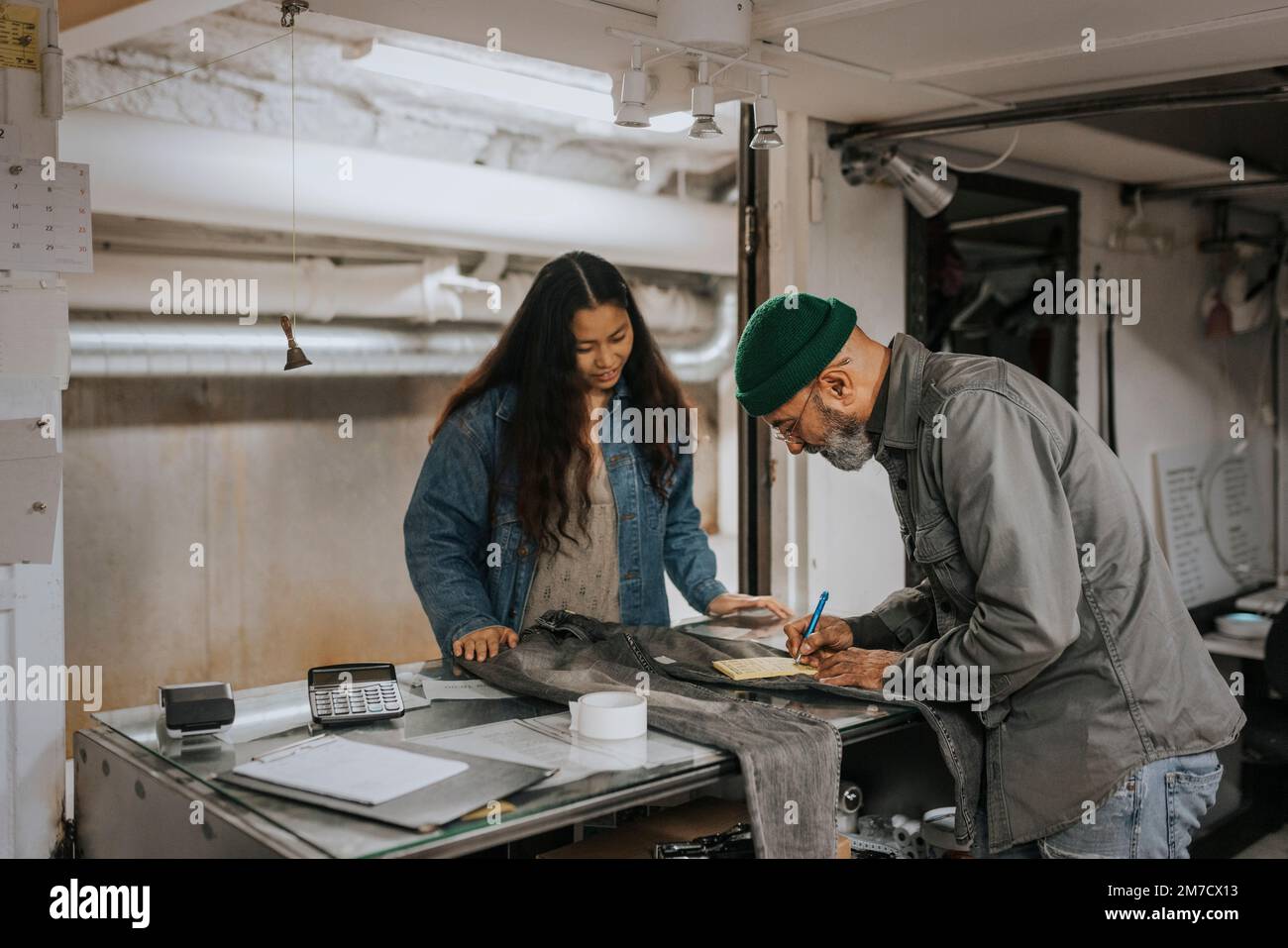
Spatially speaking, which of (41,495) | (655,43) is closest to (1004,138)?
(655,43)

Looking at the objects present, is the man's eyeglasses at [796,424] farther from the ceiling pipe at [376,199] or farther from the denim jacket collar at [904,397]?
the ceiling pipe at [376,199]

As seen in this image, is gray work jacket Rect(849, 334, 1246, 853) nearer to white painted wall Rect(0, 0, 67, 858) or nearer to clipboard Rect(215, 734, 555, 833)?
clipboard Rect(215, 734, 555, 833)

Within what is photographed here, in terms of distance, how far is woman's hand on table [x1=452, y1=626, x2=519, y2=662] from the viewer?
2.33 meters

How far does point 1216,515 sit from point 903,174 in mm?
2473

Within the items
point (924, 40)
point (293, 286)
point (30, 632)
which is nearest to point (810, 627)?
point (924, 40)

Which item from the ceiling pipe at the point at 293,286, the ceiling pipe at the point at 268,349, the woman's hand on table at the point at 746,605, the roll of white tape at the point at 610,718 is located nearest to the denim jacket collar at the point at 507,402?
the woman's hand on table at the point at 746,605

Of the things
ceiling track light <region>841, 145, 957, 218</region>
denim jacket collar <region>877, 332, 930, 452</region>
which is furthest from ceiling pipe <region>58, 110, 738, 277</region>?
denim jacket collar <region>877, 332, 930, 452</region>

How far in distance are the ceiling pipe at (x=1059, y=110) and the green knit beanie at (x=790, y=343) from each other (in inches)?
49.8

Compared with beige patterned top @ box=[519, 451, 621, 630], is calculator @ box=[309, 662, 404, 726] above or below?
below

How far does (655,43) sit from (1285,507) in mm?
4134

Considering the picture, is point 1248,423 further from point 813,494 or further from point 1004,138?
point 813,494

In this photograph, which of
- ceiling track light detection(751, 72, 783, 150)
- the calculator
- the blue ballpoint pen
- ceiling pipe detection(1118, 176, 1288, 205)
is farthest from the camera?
ceiling pipe detection(1118, 176, 1288, 205)

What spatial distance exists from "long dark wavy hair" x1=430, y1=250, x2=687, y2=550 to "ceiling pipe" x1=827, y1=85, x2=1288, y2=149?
1.00m

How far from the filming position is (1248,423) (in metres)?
5.17
